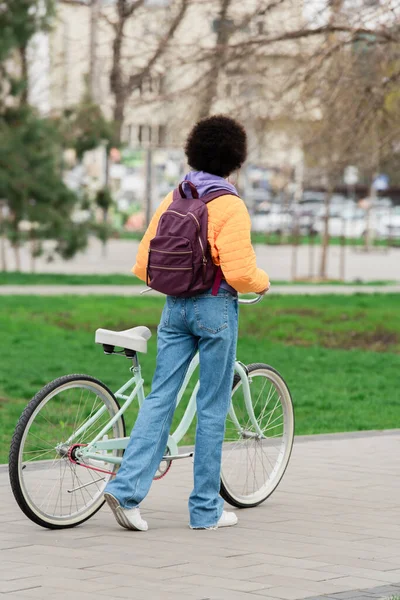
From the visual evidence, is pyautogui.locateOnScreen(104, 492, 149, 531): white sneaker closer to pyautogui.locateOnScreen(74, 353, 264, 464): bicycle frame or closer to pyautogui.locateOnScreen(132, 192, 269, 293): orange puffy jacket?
pyautogui.locateOnScreen(74, 353, 264, 464): bicycle frame

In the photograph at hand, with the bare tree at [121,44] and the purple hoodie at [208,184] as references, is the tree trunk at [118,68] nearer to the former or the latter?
the bare tree at [121,44]

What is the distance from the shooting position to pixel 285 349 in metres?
14.3

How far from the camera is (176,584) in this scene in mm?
4992

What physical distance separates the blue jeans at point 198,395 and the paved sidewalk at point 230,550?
223mm

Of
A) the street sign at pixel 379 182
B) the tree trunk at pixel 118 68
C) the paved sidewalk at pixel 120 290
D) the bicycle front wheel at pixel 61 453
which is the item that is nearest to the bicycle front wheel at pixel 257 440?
the bicycle front wheel at pixel 61 453

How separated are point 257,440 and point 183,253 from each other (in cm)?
129

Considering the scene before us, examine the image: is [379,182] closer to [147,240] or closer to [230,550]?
[147,240]

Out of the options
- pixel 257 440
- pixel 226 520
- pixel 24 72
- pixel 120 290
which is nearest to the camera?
pixel 226 520

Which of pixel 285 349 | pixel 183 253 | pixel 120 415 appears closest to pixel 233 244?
pixel 183 253

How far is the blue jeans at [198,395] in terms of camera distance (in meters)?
6.11

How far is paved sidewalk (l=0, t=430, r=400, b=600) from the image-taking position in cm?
494

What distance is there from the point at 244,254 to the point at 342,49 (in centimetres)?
917

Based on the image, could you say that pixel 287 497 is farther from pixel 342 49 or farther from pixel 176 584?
pixel 342 49

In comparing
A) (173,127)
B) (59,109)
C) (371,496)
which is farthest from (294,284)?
(371,496)
